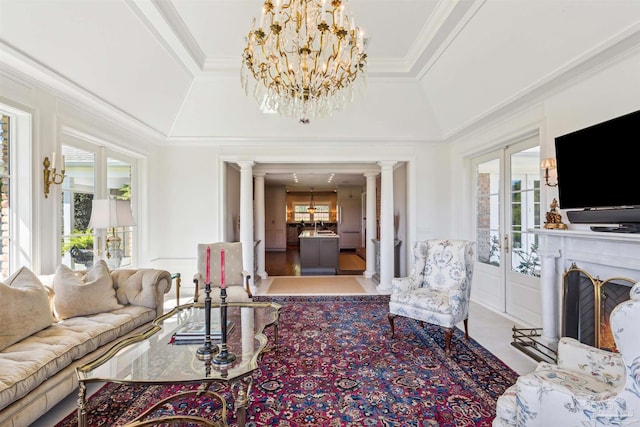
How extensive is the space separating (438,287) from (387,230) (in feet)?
6.49

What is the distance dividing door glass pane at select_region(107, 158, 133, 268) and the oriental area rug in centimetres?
256

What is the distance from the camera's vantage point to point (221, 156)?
5.10 metres

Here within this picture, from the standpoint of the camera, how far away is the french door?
360 centimetres

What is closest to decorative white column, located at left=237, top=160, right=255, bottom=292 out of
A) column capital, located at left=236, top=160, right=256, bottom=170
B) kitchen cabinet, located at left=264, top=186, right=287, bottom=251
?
column capital, located at left=236, top=160, right=256, bottom=170

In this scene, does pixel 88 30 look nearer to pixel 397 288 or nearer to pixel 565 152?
pixel 397 288

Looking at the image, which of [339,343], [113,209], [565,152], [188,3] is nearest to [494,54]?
[565,152]

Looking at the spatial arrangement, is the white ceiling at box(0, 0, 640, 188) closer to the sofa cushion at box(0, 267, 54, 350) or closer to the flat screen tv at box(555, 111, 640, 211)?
the flat screen tv at box(555, 111, 640, 211)

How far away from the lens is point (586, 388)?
1.35 metres

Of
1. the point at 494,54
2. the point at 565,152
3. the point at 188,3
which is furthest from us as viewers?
the point at 494,54

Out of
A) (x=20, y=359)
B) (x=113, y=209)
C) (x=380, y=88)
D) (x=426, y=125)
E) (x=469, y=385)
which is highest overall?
(x=380, y=88)

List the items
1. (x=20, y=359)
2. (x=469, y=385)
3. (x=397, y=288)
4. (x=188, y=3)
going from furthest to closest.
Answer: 1. (x=397, y=288)
2. (x=188, y=3)
3. (x=469, y=385)
4. (x=20, y=359)

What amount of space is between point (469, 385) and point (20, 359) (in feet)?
9.90

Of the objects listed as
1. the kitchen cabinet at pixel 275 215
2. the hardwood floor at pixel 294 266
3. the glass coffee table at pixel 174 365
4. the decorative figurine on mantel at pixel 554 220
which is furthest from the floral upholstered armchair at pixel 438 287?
the kitchen cabinet at pixel 275 215

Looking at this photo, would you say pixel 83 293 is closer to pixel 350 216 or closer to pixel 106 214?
pixel 106 214
